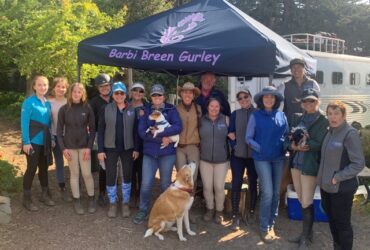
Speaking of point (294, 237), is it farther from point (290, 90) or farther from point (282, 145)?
point (290, 90)

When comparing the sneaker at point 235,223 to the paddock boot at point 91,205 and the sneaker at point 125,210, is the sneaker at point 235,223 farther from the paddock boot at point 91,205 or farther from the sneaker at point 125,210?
the paddock boot at point 91,205

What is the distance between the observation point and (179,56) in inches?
230

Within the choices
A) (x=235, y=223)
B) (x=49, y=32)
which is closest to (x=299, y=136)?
(x=235, y=223)

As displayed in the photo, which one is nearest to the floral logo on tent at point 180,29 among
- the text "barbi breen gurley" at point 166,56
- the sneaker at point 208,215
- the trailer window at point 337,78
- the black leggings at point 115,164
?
the text "barbi breen gurley" at point 166,56


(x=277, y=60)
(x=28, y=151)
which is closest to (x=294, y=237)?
(x=277, y=60)

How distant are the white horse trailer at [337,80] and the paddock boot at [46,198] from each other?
732 cm

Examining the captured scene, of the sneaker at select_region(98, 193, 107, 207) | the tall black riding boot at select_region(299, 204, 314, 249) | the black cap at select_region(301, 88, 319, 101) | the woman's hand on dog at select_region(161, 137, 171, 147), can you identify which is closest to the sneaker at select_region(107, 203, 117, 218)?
the sneaker at select_region(98, 193, 107, 207)

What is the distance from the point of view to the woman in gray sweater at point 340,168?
432 cm

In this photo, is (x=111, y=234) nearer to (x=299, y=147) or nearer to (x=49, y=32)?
(x=299, y=147)

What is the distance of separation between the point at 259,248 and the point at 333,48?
41.5ft

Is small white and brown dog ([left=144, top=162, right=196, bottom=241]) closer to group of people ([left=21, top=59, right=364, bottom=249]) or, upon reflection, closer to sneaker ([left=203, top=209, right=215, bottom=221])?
group of people ([left=21, top=59, right=364, bottom=249])

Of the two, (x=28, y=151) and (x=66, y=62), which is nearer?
(x=28, y=151)

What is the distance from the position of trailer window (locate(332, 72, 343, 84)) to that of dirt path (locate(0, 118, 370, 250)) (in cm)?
802

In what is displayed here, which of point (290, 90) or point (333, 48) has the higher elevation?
point (333, 48)
